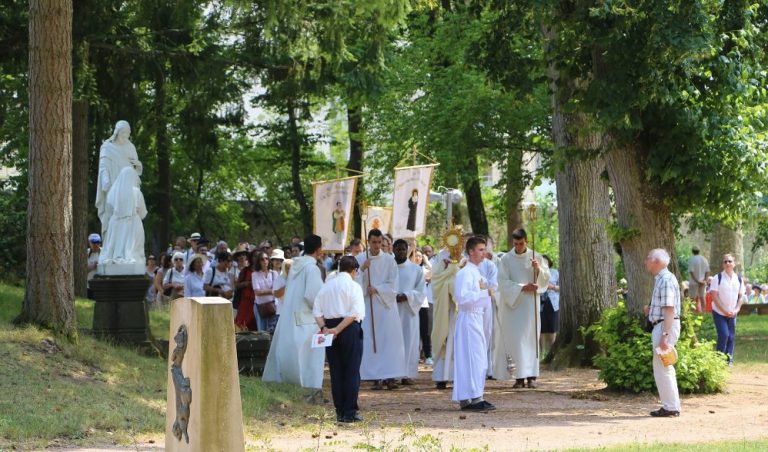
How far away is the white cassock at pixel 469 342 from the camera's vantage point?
14.4 m

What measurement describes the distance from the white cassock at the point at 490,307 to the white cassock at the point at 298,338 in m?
2.60

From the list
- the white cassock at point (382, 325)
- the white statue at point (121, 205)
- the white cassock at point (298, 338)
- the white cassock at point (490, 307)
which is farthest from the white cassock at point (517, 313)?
the white statue at point (121, 205)

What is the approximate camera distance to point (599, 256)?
62.1 feet

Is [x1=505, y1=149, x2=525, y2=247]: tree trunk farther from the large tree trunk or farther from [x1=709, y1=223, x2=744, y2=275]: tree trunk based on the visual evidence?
the large tree trunk

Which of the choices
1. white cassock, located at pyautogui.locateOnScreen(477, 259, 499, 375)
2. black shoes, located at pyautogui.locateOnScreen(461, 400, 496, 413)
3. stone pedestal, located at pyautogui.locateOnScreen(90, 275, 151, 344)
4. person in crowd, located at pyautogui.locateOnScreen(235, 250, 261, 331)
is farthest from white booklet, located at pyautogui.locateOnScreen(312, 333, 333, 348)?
person in crowd, located at pyautogui.locateOnScreen(235, 250, 261, 331)

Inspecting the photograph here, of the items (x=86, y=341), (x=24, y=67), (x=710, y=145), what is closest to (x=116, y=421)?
(x=86, y=341)

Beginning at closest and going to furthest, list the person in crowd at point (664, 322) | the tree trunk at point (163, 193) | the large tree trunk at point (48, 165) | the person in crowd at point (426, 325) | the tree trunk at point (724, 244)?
the person in crowd at point (664, 322)
the large tree trunk at point (48, 165)
the person in crowd at point (426, 325)
the tree trunk at point (724, 244)
the tree trunk at point (163, 193)

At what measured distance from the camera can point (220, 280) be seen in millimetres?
21078

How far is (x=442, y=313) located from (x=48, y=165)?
5821 mm

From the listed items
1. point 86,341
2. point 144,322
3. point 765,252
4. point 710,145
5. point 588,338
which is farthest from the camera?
point 765,252

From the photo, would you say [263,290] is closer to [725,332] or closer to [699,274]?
[725,332]

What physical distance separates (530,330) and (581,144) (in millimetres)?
2799

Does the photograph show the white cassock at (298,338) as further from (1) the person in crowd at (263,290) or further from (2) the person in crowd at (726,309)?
(2) the person in crowd at (726,309)

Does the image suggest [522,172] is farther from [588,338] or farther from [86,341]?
[86,341]
